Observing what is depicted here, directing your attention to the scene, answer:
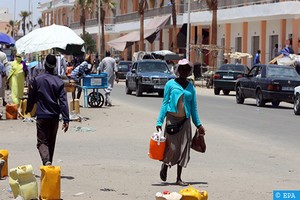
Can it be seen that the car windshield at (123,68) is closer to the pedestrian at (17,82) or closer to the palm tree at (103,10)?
the palm tree at (103,10)

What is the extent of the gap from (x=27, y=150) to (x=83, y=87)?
10976mm

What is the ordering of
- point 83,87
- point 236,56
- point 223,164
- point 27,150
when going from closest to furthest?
point 223,164, point 27,150, point 83,87, point 236,56

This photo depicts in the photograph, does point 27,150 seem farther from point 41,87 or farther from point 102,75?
point 102,75

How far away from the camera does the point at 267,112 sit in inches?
1057

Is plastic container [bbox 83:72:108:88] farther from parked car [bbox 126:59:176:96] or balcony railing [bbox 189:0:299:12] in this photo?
balcony railing [bbox 189:0:299:12]

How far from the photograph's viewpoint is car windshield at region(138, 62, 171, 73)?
3744cm

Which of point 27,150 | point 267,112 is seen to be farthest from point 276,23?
point 27,150

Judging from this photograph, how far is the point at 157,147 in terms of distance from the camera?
1088 centimetres

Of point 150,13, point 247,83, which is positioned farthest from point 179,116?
point 150,13

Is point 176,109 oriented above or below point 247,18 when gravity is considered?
below

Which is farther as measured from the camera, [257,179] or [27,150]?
[27,150]

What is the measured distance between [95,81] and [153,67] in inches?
447

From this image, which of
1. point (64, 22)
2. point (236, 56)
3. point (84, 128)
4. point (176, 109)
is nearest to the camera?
point (176, 109)

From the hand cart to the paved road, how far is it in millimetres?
2139
